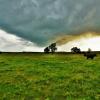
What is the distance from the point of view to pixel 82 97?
24.0m

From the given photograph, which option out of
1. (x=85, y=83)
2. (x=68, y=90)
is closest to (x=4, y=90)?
(x=68, y=90)

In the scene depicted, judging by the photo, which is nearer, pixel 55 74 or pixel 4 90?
pixel 4 90

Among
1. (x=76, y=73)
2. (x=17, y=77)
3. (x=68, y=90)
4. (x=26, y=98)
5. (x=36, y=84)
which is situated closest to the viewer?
(x=26, y=98)

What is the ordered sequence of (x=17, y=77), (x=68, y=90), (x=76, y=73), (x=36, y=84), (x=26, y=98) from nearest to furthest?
(x=26, y=98) → (x=68, y=90) → (x=36, y=84) → (x=17, y=77) → (x=76, y=73)

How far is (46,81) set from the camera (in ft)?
98.6

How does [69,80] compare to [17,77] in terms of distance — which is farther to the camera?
[17,77]

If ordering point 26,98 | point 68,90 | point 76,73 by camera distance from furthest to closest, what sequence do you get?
point 76,73 → point 68,90 → point 26,98

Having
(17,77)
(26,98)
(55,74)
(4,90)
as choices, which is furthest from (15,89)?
(55,74)

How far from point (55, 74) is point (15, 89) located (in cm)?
806

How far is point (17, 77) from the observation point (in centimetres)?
3250

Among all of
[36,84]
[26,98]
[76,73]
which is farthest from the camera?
[76,73]

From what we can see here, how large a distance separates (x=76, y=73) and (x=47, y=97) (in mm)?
11212

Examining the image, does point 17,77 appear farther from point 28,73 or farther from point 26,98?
point 26,98

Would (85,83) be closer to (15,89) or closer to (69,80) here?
(69,80)
